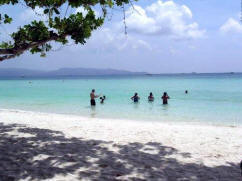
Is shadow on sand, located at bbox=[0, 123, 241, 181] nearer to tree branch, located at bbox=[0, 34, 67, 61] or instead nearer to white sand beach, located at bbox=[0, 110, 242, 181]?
white sand beach, located at bbox=[0, 110, 242, 181]

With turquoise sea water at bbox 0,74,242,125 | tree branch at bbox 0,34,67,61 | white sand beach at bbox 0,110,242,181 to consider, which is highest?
tree branch at bbox 0,34,67,61

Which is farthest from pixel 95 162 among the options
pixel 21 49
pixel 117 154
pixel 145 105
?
pixel 145 105

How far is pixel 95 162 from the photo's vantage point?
550cm

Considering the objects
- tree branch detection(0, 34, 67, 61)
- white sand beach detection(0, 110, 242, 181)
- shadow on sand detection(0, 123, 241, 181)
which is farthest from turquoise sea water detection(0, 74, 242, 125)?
tree branch detection(0, 34, 67, 61)

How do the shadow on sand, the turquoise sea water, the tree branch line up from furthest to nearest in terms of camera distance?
the turquoise sea water, the tree branch, the shadow on sand

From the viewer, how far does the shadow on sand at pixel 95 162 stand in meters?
4.77

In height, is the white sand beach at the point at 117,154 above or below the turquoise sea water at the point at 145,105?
above

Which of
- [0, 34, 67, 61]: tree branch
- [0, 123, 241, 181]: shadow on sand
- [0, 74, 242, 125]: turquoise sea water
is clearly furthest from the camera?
[0, 74, 242, 125]: turquoise sea water

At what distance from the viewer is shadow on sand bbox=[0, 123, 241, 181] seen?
4.77 m

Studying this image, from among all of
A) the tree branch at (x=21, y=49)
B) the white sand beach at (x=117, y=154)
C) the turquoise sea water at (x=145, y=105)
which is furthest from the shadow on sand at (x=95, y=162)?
the turquoise sea water at (x=145, y=105)

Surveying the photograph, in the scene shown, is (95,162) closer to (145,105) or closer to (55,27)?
(55,27)

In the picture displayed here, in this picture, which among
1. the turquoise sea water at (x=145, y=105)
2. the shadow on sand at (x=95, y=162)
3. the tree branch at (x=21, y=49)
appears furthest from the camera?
the turquoise sea water at (x=145, y=105)

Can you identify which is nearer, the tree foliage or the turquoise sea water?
the tree foliage

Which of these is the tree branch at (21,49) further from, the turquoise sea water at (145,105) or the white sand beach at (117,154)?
the turquoise sea water at (145,105)
